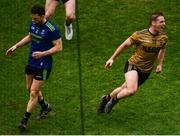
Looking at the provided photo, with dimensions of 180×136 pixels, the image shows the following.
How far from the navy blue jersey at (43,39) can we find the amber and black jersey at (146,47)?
1389mm

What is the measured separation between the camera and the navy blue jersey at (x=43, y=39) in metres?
10.4

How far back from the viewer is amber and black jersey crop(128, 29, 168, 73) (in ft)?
35.2

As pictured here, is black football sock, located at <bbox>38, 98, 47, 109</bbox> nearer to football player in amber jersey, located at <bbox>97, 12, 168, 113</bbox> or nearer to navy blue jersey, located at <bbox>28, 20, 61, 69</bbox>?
navy blue jersey, located at <bbox>28, 20, 61, 69</bbox>

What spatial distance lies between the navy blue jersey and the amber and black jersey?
1389 mm

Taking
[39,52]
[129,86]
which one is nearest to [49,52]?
[39,52]

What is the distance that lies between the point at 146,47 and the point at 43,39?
179 cm

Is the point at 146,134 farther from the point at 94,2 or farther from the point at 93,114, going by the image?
the point at 94,2

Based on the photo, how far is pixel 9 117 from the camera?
11.2 metres

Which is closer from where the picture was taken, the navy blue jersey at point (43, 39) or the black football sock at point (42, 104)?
the navy blue jersey at point (43, 39)

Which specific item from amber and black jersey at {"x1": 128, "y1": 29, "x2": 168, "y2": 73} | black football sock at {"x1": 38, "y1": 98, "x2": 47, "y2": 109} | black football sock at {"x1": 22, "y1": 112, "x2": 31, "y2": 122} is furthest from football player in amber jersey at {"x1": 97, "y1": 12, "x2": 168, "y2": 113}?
black football sock at {"x1": 22, "y1": 112, "x2": 31, "y2": 122}

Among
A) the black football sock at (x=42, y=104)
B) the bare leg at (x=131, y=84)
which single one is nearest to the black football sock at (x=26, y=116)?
the black football sock at (x=42, y=104)

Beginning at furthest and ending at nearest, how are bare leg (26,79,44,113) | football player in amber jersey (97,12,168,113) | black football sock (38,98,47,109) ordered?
black football sock (38,98,47,109)
football player in amber jersey (97,12,168,113)
bare leg (26,79,44,113)

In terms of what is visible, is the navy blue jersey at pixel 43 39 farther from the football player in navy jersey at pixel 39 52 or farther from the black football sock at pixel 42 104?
the black football sock at pixel 42 104

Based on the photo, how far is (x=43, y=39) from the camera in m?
10.5
